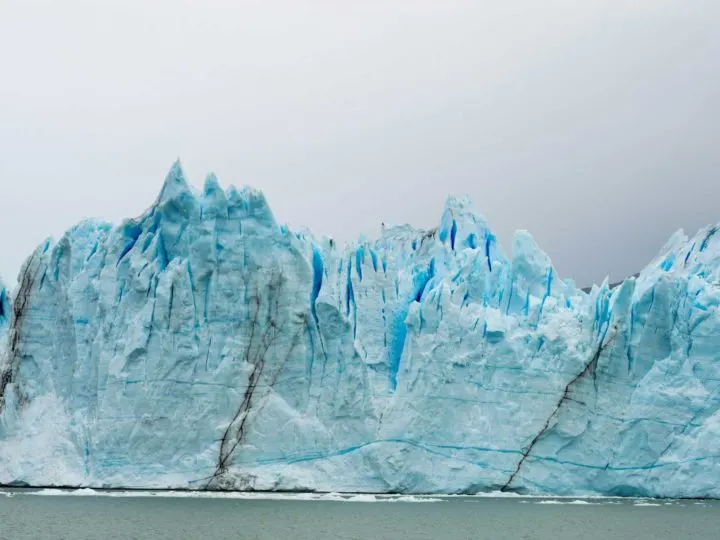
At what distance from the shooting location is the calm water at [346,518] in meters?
15.5

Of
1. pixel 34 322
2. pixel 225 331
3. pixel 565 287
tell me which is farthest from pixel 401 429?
pixel 34 322

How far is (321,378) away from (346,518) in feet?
14.1

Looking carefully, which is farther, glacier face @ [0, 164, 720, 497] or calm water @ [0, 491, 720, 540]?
glacier face @ [0, 164, 720, 497]

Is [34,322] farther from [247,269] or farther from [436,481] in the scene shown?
[436,481]

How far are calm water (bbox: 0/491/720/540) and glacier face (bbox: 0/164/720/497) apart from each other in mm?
778

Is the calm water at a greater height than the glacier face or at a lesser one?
lesser

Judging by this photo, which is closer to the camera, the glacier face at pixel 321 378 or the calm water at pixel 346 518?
the calm water at pixel 346 518

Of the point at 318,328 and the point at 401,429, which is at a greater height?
the point at 318,328

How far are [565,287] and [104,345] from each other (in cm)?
1123

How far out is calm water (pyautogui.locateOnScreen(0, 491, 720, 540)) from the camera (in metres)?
15.5

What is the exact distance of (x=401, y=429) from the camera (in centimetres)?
2072

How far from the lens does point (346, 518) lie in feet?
57.4

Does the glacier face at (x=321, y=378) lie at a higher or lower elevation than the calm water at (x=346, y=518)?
higher

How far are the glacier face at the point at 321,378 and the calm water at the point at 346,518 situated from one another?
78cm
